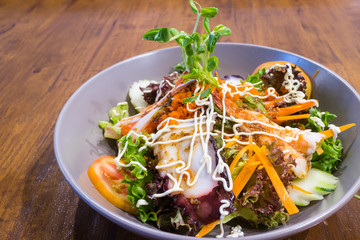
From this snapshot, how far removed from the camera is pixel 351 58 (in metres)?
2.86

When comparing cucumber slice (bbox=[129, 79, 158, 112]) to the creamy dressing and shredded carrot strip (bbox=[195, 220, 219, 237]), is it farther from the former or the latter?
shredded carrot strip (bbox=[195, 220, 219, 237])

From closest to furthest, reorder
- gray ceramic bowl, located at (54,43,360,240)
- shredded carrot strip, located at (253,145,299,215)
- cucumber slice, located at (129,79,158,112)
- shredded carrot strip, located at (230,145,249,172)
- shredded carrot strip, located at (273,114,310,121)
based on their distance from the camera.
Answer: gray ceramic bowl, located at (54,43,360,240) → shredded carrot strip, located at (253,145,299,215) → shredded carrot strip, located at (230,145,249,172) → shredded carrot strip, located at (273,114,310,121) → cucumber slice, located at (129,79,158,112)

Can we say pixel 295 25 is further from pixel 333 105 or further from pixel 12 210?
pixel 12 210

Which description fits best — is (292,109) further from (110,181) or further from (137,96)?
(110,181)

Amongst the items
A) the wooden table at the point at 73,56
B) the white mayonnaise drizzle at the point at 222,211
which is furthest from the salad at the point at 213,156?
the wooden table at the point at 73,56

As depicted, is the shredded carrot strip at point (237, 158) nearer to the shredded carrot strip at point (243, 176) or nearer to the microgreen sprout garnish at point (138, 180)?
the shredded carrot strip at point (243, 176)

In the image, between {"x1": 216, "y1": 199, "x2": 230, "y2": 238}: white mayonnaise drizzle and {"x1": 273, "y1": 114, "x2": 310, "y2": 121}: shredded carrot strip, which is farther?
{"x1": 273, "y1": 114, "x2": 310, "y2": 121}: shredded carrot strip

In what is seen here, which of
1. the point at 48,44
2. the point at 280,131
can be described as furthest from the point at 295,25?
the point at 48,44

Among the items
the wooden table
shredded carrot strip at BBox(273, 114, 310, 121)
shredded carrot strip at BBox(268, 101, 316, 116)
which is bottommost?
the wooden table

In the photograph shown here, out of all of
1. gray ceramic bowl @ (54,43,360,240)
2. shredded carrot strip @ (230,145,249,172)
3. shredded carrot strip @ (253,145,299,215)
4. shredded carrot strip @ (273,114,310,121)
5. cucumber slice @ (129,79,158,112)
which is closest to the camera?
gray ceramic bowl @ (54,43,360,240)

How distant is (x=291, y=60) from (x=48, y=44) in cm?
267

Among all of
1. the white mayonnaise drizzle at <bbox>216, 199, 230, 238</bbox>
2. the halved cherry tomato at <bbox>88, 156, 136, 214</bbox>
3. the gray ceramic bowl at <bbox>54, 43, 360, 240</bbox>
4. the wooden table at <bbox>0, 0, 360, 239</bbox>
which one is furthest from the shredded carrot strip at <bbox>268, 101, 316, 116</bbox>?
the halved cherry tomato at <bbox>88, 156, 136, 214</bbox>

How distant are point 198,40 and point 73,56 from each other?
2009 millimetres

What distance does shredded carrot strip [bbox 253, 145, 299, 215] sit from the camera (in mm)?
1401
